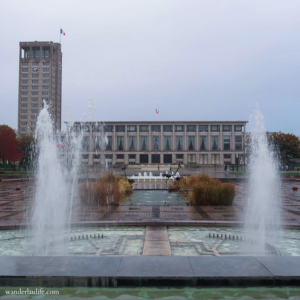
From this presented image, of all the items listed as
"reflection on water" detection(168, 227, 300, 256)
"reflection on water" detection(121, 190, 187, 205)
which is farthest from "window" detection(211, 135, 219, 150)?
"reflection on water" detection(168, 227, 300, 256)

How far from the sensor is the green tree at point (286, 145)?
64500 millimetres

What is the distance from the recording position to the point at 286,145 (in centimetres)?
6469

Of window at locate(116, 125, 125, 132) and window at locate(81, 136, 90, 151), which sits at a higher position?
window at locate(116, 125, 125, 132)

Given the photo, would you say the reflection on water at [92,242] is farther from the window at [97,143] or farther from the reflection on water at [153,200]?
the window at [97,143]

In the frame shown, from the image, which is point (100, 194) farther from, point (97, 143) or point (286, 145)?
point (97, 143)

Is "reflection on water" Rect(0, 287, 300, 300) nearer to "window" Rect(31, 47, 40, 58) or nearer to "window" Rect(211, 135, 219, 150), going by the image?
"window" Rect(211, 135, 219, 150)

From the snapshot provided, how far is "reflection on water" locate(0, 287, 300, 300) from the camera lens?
4.58m

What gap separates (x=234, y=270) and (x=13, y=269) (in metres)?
3.64

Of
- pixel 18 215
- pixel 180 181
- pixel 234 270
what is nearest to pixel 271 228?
pixel 234 270

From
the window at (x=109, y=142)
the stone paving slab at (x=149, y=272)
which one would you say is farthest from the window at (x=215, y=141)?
the stone paving slab at (x=149, y=272)

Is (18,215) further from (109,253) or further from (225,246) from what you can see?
(225,246)

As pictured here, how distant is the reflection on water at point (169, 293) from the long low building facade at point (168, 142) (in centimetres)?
8829

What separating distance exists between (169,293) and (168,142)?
90.6 metres

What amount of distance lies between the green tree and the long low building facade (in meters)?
26.6
